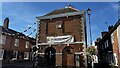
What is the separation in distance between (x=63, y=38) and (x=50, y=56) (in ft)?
12.4

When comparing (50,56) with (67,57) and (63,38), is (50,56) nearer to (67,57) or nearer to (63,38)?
(67,57)

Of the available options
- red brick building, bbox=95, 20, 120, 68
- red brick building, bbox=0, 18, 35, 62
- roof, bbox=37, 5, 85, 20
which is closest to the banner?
roof, bbox=37, 5, 85, 20

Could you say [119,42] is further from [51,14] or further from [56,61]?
[51,14]

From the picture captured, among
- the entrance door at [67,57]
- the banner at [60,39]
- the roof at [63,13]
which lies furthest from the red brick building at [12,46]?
the entrance door at [67,57]

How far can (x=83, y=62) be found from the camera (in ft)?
64.9

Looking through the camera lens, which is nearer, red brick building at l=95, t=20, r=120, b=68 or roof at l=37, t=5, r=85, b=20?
red brick building at l=95, t=20, r=120, b=68

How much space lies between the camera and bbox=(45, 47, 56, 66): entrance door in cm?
2208

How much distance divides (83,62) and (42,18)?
9.68 m

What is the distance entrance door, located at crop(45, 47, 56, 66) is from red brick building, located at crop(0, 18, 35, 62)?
25.1 ft

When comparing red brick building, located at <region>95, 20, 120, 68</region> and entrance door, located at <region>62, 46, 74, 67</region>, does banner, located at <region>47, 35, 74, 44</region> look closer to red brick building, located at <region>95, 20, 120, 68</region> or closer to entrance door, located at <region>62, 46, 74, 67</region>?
entrance door, located at <region>62, 46, 74, 67</region>

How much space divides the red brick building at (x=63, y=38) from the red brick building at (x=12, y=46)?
6945mm

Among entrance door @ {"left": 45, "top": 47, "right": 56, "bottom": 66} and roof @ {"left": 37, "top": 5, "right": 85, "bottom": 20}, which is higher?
roof @ {"left": 37, "top": 5, "right": 85, "bottom": 20}

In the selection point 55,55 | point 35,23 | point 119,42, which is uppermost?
point 35,23

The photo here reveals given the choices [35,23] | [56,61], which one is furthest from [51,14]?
[56,61]
